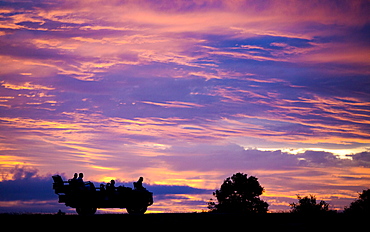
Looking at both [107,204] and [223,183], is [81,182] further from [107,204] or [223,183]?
[223,183]

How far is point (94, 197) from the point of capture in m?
28.9

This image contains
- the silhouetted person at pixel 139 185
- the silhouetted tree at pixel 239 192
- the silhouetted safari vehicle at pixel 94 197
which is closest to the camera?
the silhouetted safari vehicle at pixel 94 197

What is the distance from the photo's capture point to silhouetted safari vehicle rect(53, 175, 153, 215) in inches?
1110

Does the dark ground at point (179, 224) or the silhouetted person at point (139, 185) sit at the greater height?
the silhouetted person at point (139, 185)

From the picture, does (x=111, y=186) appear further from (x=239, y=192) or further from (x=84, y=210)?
(x=239, y=192)

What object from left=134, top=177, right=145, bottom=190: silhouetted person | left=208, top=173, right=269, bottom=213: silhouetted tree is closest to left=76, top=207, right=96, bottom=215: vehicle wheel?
left=134, top=177, right=145, bottom=190: silhouetted person

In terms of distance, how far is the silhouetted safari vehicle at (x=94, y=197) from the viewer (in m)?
28.2

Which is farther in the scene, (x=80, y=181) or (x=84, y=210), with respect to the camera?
(x=84, y=210)

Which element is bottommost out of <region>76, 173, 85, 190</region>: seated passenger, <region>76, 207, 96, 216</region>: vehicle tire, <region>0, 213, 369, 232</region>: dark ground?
<region>0, 213, 369, 232</region>: dark ground

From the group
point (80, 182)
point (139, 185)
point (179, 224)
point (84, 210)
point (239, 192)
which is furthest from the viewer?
point (239, 192)

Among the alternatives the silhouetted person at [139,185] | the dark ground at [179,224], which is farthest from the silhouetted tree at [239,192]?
the dark ground at [179,224]

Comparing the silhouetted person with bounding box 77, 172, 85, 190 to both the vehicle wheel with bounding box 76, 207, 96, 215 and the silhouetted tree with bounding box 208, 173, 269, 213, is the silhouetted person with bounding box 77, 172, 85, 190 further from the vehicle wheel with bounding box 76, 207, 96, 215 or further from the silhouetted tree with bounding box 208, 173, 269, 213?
the silhouetted tree with bounding box 208, 173, 269, 213

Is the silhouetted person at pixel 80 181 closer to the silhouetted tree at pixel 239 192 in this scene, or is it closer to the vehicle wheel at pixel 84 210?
the vehicle wheel at pixel 84 210

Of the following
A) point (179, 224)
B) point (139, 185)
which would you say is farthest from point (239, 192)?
point (179, 224)
